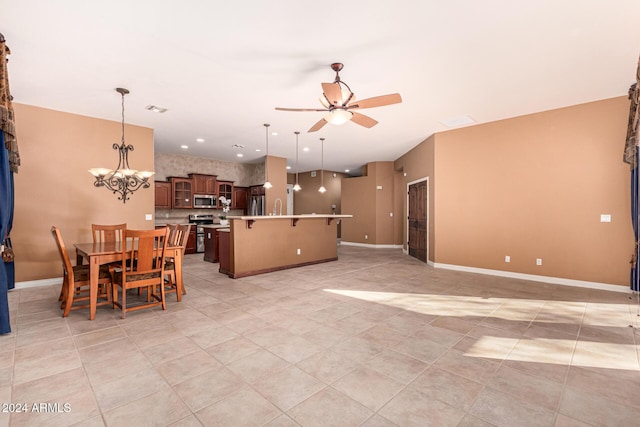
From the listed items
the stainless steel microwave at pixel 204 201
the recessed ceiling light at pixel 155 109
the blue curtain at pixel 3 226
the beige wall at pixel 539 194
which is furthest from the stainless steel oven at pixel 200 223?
the beige wall at pixel 539 194

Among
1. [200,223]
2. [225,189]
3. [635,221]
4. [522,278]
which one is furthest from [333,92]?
[225,189]

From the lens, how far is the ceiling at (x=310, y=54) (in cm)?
253

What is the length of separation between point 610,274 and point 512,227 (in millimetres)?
1506

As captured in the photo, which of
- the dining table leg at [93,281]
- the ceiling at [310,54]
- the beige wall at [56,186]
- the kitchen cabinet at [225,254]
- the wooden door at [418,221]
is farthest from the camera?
the wooden door at [418,221]

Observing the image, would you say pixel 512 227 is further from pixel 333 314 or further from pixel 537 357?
pixel 333 314

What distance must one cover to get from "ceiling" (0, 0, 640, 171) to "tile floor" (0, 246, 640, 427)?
3013 millimetres

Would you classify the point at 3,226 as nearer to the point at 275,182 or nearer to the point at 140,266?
the point at 140,266

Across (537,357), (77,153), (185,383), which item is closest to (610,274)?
(537,357)

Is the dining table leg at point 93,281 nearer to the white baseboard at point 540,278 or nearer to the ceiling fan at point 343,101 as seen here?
the ceiling fan at point 343,101

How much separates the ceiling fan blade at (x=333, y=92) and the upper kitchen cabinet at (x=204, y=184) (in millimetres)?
6805

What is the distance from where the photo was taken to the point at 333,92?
10.1ft

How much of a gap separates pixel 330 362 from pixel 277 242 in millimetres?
3858

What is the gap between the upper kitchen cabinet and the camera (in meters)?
8.81

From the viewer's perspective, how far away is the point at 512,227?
551 cm
